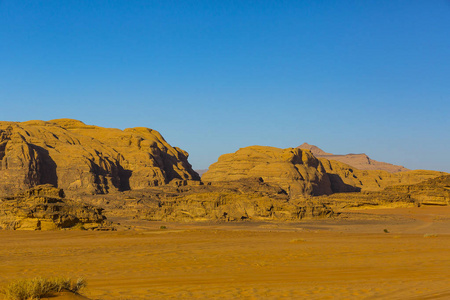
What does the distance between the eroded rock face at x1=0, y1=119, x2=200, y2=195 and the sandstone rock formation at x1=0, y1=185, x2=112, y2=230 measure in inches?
1512

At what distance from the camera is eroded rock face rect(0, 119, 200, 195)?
2677 inches

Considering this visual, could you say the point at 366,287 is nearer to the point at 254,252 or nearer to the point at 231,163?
the point at 254,252

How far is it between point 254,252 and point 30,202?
16.9m

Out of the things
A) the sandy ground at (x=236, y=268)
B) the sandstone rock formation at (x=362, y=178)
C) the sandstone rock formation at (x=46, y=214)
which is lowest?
the sandy ground at (x=236, y=268)

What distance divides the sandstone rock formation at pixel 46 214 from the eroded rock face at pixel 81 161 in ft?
126

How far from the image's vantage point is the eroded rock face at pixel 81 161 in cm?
6800

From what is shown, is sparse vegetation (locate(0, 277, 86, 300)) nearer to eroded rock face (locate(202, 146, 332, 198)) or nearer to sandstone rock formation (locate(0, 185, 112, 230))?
sandstone rock formation (locate(0, 185, 112, 230))

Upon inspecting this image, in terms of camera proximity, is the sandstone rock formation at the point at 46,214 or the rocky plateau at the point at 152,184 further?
the rocky plateau at the point at 152,184

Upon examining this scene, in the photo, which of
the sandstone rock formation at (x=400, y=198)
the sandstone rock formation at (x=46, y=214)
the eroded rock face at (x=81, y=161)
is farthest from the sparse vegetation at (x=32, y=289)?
the eroded rock face at (x=81, y=161)

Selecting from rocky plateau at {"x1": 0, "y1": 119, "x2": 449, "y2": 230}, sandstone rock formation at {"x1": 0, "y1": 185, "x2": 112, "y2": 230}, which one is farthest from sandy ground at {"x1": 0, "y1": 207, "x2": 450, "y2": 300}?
rocky plateau at {"x1": 0, "y1": 119, "x2": 449, "y2": 230}

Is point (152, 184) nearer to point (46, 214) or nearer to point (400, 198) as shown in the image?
point (400, 198)

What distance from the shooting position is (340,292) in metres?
8.72

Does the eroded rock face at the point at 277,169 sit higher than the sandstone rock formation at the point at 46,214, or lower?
higher

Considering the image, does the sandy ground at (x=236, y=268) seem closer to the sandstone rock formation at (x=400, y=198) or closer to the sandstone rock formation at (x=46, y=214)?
the sandstone rock formation at (x=46, y=214)
